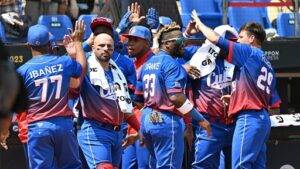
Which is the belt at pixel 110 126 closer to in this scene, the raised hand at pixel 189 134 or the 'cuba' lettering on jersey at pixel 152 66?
the 'cuba' lettering on jersey at pixel 152 66

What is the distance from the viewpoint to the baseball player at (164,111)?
7.75m

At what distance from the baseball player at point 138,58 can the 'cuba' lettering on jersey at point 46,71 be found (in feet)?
4.06

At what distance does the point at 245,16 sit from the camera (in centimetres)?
1202

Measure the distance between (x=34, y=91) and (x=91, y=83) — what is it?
548 millimetres

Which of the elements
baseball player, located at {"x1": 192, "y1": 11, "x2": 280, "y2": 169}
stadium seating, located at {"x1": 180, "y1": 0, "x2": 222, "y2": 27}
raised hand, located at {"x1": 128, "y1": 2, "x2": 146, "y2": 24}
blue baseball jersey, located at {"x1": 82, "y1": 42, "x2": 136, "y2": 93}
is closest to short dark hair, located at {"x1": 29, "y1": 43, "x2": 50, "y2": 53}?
blue baseball jersey, located at {"x1": 82, "y1": 42, "x2": 136, "y2": 93}

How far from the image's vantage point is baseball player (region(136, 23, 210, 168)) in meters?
7.75

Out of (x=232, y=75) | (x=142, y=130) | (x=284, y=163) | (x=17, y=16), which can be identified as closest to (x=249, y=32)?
(x=232, y=75)

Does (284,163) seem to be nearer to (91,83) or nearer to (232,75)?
(232,75)

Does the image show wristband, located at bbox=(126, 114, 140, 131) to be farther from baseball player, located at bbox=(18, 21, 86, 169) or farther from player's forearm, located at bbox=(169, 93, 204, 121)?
baseball player, located at bbox=(18, 21, 86, 169)

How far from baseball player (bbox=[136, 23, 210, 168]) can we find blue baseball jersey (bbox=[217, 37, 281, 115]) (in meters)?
0.55

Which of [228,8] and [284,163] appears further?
[228,8]

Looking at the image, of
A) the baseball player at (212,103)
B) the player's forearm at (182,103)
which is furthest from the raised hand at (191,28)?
the player's forearm at (182,103)

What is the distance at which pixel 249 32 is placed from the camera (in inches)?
335

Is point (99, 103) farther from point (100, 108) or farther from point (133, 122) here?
point (133, 122)
